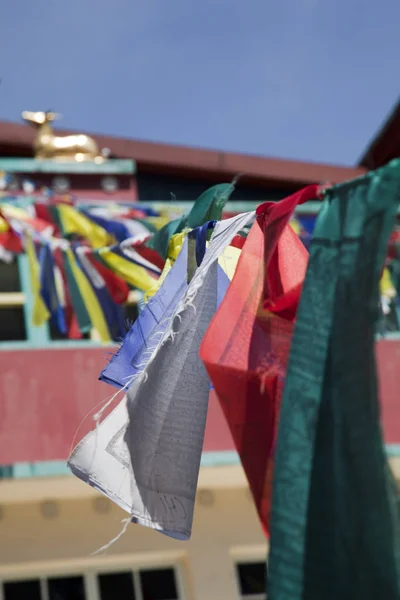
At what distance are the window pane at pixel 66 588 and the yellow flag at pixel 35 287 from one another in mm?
1798

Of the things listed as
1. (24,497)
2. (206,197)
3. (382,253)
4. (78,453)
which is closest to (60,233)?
(24,497)

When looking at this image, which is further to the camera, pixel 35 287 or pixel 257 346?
pixel 35 287

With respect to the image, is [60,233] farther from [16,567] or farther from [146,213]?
[16,567]

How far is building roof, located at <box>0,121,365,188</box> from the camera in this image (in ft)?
29.0

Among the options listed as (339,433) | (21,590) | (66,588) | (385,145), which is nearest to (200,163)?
(385,145)

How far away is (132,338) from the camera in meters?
3.32

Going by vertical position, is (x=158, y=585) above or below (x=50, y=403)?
below

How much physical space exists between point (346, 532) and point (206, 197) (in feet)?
5.80

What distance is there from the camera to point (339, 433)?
217 cm

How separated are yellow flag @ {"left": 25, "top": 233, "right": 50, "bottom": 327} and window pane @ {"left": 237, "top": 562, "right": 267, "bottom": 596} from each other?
2225 millimetres

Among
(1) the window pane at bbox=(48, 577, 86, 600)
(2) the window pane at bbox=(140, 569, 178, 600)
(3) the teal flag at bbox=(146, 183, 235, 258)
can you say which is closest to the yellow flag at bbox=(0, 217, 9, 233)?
(1) the window pane at bbox=(48, 577, 86, 600)

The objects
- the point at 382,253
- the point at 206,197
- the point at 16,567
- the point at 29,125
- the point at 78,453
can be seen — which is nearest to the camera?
the point at 382,253

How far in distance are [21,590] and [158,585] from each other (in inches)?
35.4

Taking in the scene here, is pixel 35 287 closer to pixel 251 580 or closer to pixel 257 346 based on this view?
pixel 251 580
